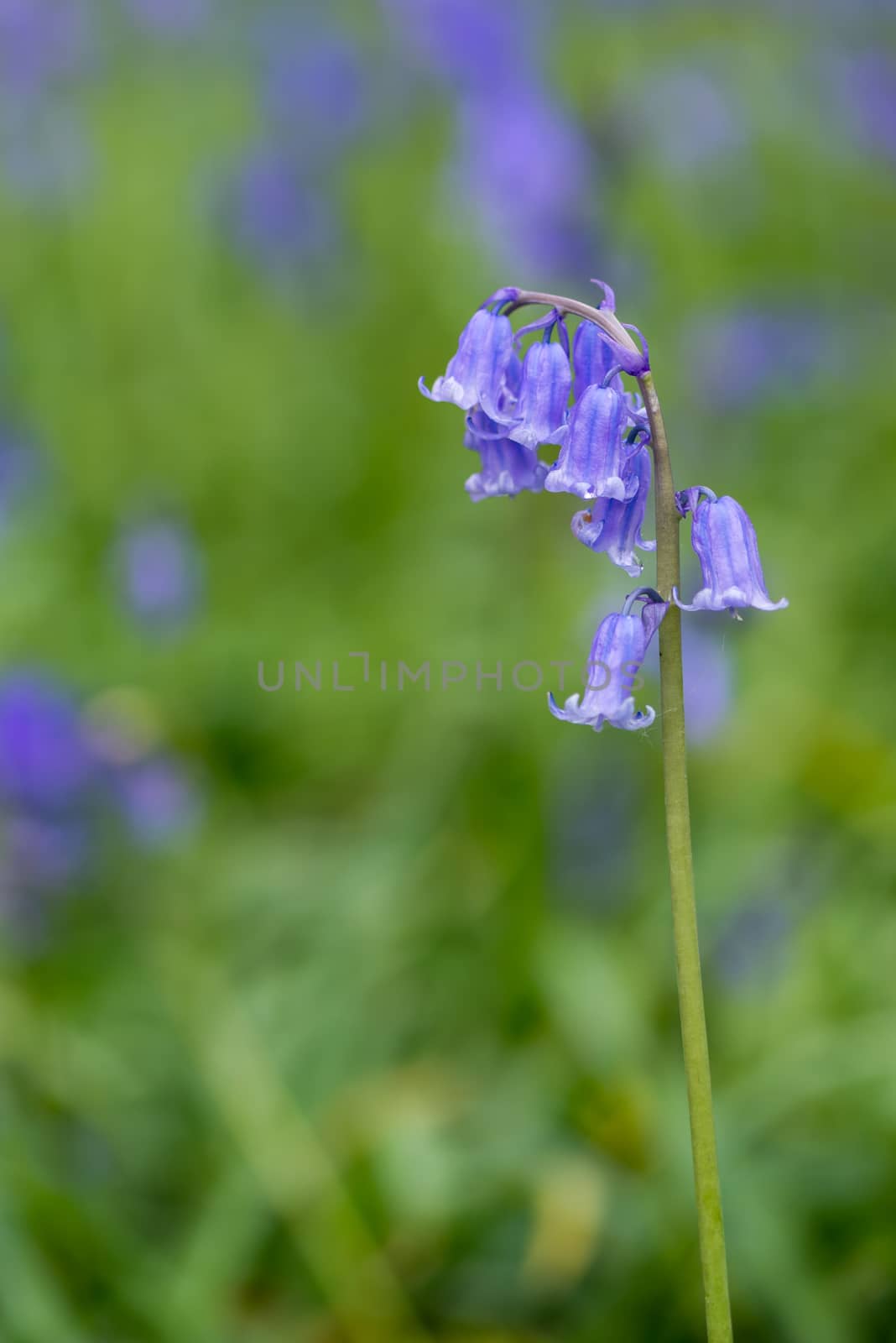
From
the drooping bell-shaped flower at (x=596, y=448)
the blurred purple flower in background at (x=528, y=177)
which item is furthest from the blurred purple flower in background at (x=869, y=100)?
the drooping bell-shaped flower at (x=596, y=448)

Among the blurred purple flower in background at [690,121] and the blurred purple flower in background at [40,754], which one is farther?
the blurred purple flower in background at [690,121]

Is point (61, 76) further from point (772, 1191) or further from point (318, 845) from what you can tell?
point (772, 1191)

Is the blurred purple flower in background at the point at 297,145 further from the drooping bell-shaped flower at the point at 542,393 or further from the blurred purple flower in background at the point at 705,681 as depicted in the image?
the drooping bell-shaped flower at the point at 542,393

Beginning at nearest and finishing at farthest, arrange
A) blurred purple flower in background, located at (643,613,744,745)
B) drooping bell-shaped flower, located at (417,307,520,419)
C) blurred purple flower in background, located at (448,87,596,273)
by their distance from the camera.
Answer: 1. drooping bell-shaped flower, located at (417,307,520,419)
2. blurred purple flower in background, located at (643,613,744,745)
3. blurred purple flower in background, located at (448,87,596,273)

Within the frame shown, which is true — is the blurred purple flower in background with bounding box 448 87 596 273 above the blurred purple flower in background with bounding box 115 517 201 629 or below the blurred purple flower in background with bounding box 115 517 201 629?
above

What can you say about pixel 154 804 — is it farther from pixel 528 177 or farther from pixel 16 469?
pixel 528 177

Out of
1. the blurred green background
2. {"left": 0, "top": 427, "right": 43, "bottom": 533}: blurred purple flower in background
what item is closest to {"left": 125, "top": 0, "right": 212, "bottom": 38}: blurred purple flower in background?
the blurred green background

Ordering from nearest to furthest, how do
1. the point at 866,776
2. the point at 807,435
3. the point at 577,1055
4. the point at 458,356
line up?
the point at 458,356 < the point at 577,1055 < the point at 866,776 < the point at 807,435

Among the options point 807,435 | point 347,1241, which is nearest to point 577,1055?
point 347,1241

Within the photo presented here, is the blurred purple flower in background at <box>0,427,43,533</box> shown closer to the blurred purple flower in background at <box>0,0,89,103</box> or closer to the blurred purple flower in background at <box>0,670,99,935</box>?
the blurred purple flower in background at <box>0,670,99,935</box>
